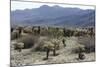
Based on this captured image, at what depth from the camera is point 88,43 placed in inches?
113

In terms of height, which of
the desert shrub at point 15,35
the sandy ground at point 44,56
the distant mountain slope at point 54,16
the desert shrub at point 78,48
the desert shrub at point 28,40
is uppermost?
the distant mountain slope at point 54,16

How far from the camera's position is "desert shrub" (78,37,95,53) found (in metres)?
2.82

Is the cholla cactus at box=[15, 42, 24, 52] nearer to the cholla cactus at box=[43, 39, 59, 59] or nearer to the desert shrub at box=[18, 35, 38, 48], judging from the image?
the desert shrub at box=[18, 35, 38, 48]

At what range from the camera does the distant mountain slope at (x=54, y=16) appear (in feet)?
8.21

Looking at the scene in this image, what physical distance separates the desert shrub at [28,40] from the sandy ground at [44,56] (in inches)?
2.7

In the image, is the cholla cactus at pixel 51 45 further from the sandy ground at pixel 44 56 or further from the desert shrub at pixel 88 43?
the desert shrub at pixel 88 43

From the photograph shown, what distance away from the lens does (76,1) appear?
2779 millimetres

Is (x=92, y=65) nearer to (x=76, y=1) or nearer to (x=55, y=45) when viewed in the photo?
(x=55, y=45)

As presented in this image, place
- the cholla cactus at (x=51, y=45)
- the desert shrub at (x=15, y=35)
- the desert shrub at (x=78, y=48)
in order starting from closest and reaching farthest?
the desert shrub at (x=15, y=35) → the cholla cactus at (x=51, y=45) → the desert shrub at (x=78, y=48)

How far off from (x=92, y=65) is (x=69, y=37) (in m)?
0.53

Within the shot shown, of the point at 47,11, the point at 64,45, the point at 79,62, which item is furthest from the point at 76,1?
the point at 79,62

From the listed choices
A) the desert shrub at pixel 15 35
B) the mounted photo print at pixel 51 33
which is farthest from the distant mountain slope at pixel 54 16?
the desert shrub at pixel 15 35

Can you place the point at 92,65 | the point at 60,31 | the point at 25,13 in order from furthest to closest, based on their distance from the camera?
1. the point at 92,65
2. the point at 60,31
3. the point at 25,13
